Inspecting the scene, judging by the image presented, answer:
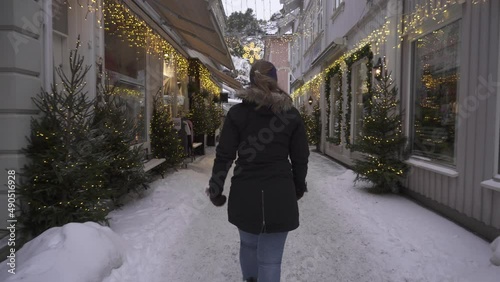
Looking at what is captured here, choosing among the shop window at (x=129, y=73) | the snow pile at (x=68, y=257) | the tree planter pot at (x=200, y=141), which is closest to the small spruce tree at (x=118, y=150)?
the shop window at (x=129, y=73)

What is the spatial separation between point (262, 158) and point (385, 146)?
4.46 metres

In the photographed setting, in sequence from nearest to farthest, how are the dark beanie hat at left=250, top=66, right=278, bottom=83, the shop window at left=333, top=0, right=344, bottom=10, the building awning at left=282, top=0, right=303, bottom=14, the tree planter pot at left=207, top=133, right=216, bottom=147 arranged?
the dark beanie hat at left=250, top=66, right=278, bottom=83
the shop window at left=333, top=0, right=344, bottom=10
the tree planter pot at left=207, top=133, right=216, bottom=147
the building awning at left=282, top=0, right=303, bottom=14

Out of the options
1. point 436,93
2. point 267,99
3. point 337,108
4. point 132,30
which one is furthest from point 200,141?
point 267,99

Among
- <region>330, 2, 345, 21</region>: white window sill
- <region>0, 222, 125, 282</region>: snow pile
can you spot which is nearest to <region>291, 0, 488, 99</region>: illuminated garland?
<region>330, 2, 345, 21</region>: white window sill

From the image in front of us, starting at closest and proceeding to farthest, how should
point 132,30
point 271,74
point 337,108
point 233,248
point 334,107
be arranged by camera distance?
point 271,74
point 233,248
point 132,30
point 337,108
point 334,107

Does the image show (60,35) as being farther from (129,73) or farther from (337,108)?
(337,108)

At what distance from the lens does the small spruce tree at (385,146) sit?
628 centimetres

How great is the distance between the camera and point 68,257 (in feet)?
9.38

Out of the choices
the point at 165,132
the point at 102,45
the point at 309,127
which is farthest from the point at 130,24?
the point at 309,127

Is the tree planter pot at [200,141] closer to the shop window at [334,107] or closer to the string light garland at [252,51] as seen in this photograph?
the shop window at [334,107]

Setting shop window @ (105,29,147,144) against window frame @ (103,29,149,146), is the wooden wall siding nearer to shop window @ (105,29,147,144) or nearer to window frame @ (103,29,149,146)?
shop window @ (105,29,147,144)

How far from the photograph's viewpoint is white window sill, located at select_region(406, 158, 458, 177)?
4.85 m

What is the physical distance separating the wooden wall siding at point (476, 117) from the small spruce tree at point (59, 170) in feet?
13.2

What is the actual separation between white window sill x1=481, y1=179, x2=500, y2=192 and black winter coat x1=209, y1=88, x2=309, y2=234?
2488 mm
